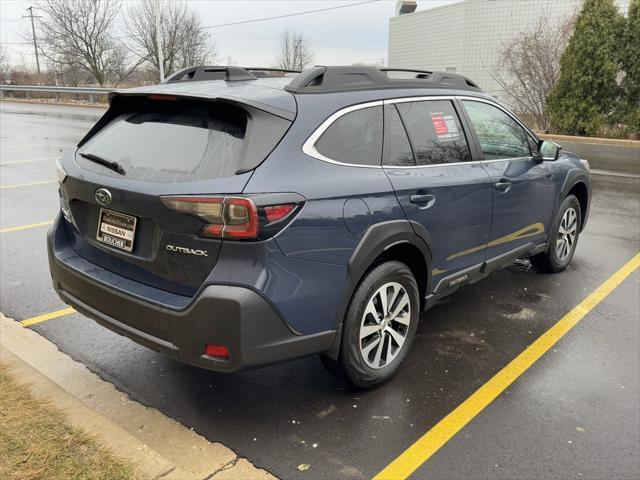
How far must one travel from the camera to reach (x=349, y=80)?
3225 mm

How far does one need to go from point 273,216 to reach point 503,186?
88.7 inches

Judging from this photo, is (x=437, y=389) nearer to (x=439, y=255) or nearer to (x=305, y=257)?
(x=439, y=255)

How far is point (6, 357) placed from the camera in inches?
138

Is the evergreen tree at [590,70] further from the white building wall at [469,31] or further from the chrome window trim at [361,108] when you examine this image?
the chrome window trim at [361,108]

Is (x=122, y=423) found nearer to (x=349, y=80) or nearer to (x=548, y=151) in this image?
(x=349, y=80)

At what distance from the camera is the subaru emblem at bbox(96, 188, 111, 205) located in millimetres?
2837

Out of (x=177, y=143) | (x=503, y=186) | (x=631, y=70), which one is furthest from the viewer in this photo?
(x=631, y=70)

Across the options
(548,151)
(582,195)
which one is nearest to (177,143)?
(548,151)

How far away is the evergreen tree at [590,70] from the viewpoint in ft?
50.6

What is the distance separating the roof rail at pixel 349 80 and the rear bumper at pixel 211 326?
3.98 feet

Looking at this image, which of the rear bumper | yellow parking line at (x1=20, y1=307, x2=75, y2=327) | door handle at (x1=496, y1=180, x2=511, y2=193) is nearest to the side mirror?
door handle at (x1=496, y1=180, x2=511, y2=193)


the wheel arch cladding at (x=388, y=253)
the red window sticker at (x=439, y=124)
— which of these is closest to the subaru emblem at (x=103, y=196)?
the wheel arch cladding at (x=388, y=253)

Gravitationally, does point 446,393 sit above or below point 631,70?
below

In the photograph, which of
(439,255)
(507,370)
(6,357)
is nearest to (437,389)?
(507,370)
